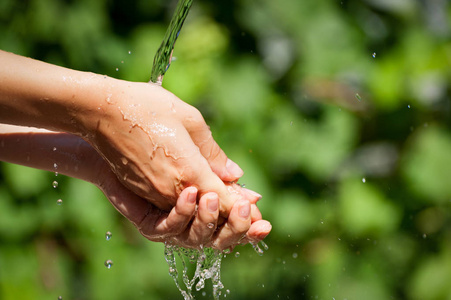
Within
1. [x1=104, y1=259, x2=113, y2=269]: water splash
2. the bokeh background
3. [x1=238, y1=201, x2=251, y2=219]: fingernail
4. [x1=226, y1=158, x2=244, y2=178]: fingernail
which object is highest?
[x1=238, y1=201, x2=251, y2=219]: fingernail

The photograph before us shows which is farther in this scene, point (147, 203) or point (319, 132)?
point (319, 132)

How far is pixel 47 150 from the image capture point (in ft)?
3.50

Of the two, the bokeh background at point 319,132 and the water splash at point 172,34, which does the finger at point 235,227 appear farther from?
the bokeh background at point 319,132

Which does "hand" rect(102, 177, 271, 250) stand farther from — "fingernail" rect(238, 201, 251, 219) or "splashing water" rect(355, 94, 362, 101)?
"splashing water" rect(355, 94, 362, 101)

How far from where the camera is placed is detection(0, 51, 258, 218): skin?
87 cm

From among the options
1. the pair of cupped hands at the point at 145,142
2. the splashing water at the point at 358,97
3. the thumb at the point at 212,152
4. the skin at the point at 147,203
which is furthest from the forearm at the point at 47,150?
the splashing water at the point at 358,97

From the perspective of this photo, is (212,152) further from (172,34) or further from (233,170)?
(172,34)

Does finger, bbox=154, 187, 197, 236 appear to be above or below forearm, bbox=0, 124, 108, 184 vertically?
above

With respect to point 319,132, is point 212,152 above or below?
above

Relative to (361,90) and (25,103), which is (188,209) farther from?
(361,90)

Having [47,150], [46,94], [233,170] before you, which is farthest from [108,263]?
[46,94]

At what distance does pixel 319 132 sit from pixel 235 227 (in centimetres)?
68

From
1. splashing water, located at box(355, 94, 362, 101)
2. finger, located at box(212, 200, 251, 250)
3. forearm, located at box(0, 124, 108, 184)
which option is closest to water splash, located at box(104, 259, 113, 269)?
forearm, located at box(0, 124, 108, 184)

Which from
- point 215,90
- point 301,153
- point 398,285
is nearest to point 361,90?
point 301,153
